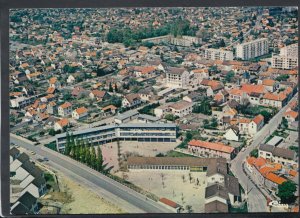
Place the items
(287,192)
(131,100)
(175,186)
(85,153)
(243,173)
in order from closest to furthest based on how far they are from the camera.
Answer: (287,192) → (175,186) → (243,173) → (85,153) → (131,100)

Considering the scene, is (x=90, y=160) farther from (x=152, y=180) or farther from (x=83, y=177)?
(x=152, y=180)

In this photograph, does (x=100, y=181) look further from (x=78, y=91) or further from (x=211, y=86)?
(x=211, y=86)

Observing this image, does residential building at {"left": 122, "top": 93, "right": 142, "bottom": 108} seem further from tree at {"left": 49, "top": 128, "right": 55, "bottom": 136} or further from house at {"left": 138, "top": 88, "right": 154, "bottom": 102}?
tree at {"left": 49, "top": 128, "right": 55, "bottom": 136}

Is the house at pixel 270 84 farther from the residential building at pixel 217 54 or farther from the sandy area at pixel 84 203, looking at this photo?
the sandy area at pixel 84 203

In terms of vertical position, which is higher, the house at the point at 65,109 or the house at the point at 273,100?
the house at the point at 273,100

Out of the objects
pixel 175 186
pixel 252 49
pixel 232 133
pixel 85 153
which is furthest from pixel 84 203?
pixel 252 49

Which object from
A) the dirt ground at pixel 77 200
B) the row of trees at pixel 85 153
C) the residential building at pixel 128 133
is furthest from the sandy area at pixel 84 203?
the residential building at pixel 128 133
